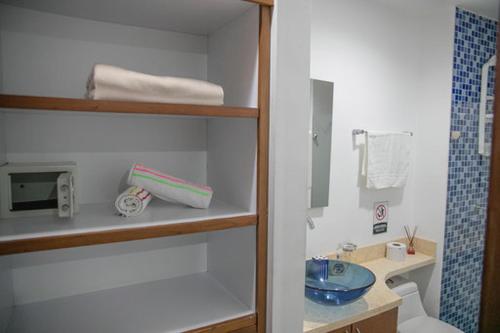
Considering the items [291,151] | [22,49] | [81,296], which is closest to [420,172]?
[291,151]

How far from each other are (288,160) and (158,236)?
1.45 ft

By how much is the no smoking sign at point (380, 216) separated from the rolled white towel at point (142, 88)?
1759 millimetres

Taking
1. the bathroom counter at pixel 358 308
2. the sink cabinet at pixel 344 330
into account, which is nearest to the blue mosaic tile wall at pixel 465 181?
A: the bathroom counter at pixel 358 308

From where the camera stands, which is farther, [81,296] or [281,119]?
[81,296]

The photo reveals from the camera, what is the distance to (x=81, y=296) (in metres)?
1.10

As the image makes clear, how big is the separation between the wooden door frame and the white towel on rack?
189cm

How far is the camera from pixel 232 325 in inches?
38.8

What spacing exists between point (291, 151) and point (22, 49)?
2.89 ft

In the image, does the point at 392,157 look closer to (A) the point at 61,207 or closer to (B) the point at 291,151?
(B) the point at 291,151

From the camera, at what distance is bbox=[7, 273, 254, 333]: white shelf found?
94 centimetres

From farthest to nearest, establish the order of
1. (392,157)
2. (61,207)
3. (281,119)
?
(392,157)
(281,119)
(61,207)

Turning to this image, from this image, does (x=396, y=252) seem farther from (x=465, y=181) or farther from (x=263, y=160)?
(x=263, y=160)

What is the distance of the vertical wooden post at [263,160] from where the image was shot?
97 cm

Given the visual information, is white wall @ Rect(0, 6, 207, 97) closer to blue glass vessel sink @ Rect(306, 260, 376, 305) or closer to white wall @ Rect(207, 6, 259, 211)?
white wall @ Rect(207, 6, 259, 211)
